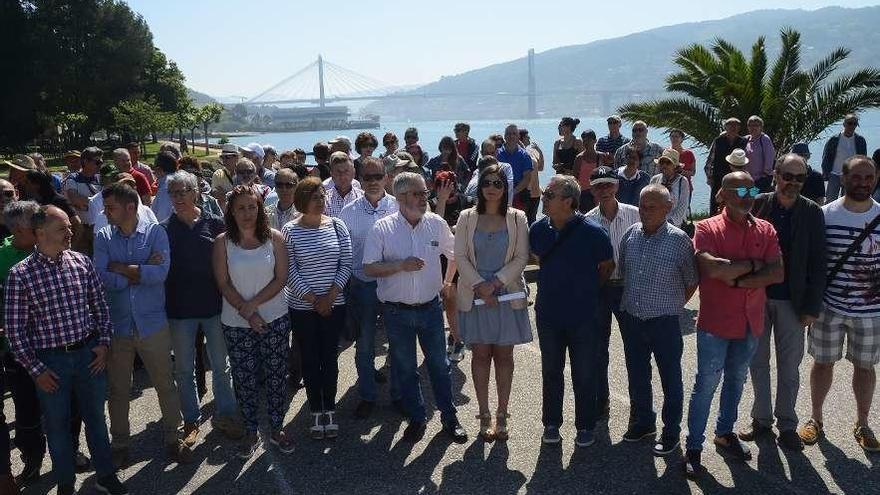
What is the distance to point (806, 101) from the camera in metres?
14.7

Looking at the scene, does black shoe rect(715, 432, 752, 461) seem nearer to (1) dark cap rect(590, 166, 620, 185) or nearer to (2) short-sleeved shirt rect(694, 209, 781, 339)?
(2) short-sleeved shirt rect(694, 209, 781, 339)

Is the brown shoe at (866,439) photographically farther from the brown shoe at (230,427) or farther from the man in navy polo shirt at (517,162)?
the man in navy polo shirt at (517,162)

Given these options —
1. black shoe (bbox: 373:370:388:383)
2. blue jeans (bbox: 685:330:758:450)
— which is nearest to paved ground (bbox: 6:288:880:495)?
blue jeans (bbox: 685:330:758:450)

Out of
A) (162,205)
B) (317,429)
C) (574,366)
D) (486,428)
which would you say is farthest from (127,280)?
(574,366)

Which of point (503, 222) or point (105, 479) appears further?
point (503, 222)

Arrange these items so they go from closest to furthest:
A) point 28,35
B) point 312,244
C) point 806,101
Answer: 1. point 312,244
2. point 806,101
3. point 28,35

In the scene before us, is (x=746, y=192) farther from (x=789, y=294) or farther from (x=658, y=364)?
(x=658, y=364)

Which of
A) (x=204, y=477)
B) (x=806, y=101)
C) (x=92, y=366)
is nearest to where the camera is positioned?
(x=92, y=366)

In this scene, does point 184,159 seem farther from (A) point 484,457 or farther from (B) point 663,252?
(B) point 663,252

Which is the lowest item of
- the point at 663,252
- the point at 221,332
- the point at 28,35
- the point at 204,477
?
the point at 204,477

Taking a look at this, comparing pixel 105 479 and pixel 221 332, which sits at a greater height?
pixel 221 332

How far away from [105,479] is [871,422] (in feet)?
16.1

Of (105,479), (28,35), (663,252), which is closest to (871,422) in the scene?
(663,252)

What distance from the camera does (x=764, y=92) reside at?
14656 millimetres
